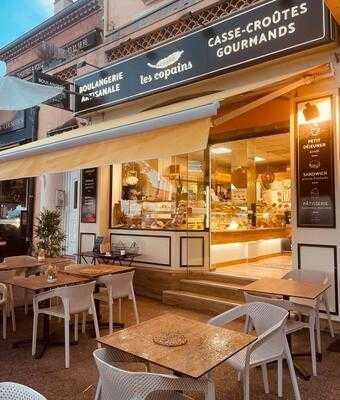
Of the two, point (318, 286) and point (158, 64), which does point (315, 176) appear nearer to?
point (318, 286)

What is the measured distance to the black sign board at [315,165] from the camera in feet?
17.4

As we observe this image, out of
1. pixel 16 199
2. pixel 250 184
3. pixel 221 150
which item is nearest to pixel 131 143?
pixel 221 150

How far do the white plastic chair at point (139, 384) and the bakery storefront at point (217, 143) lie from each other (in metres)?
1.94

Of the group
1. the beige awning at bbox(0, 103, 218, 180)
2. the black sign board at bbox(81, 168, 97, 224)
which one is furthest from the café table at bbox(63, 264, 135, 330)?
the black sign board at bbox(81, 168, 97, 224)

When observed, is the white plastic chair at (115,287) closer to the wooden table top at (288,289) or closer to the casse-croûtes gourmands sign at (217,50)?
the wooden table top at (288,289)

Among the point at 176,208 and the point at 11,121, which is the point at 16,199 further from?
the point at 176,208

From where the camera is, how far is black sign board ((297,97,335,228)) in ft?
17.4

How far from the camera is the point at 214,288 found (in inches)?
253

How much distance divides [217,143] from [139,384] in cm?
645

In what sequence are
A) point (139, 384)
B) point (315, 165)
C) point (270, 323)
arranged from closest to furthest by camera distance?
1. point (139, 384)
2. point (270, 323)
3. point (315, 165)

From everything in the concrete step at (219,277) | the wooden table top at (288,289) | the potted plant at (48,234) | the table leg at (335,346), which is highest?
the potted plant at (48,234)

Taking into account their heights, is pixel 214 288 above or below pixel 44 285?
below

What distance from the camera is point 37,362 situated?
4137 mm

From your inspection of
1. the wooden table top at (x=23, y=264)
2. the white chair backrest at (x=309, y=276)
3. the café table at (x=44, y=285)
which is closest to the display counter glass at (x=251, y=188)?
the white chair backrest at (x=309, y=276)
